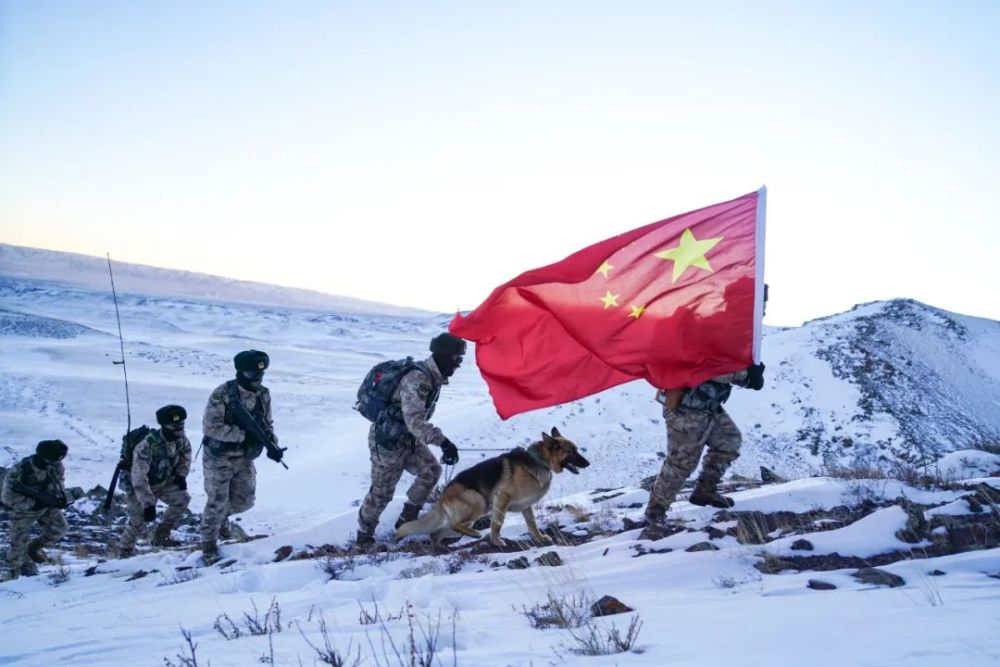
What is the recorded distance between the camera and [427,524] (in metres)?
6.80

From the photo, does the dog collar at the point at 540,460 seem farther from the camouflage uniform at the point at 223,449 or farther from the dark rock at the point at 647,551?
the camouflage uniform at the point at 223,449

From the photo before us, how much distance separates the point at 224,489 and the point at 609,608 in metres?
6.20

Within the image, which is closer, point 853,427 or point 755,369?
point 755,369

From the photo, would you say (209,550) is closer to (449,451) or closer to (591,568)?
(449,451)

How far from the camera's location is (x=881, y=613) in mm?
2852

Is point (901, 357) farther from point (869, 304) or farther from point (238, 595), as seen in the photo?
point (238, 595)

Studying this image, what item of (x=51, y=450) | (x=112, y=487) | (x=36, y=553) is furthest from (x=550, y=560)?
(x=36, y=553)

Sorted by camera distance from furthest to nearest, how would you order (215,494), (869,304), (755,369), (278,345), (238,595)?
(278,345)
(869,304)
(215,494)
(755,369)
(238,595)

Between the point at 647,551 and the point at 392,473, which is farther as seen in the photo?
the point at 392,473

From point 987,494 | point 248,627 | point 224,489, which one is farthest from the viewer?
point 224,489

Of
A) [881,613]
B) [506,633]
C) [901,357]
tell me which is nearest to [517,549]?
[506,633]

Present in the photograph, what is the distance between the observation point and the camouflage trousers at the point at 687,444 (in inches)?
236

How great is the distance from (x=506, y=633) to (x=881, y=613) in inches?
71.7

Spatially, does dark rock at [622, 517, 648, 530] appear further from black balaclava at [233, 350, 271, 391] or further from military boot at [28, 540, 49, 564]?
military boot at [28, 540, 49, 564]
